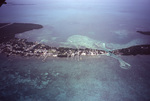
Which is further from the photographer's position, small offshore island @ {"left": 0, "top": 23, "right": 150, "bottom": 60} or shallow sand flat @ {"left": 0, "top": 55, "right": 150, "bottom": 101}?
small offshore island @ {"left": 0, "top": 23, "right": 150, "bottom": 60}

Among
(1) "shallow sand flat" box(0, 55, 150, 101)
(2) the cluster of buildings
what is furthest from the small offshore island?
(1) "shallow sand flat" box(0, 55, 150, 101)

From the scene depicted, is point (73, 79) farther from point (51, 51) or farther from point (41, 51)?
point (41, 51)

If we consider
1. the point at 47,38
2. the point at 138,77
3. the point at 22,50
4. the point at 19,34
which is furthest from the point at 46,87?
the point at 19,34

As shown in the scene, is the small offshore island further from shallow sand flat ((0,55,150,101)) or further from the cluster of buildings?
shallow sand flat ((0,55,150,101))

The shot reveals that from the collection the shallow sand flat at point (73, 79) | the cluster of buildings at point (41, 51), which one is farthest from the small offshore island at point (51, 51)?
the shallow sand flat at point (73, 79)

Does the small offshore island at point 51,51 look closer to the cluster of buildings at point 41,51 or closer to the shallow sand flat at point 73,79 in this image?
the cluster of buildings at point 41,51

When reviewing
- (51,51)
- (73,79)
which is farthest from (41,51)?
(73,79)

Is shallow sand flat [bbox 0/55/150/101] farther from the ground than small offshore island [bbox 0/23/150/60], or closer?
closer

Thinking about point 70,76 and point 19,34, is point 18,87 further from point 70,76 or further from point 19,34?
point 19,34

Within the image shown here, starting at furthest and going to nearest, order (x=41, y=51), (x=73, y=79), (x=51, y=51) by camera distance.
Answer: (x=51, y=51)
(x=41, y=51)
(x=73, y=79)
